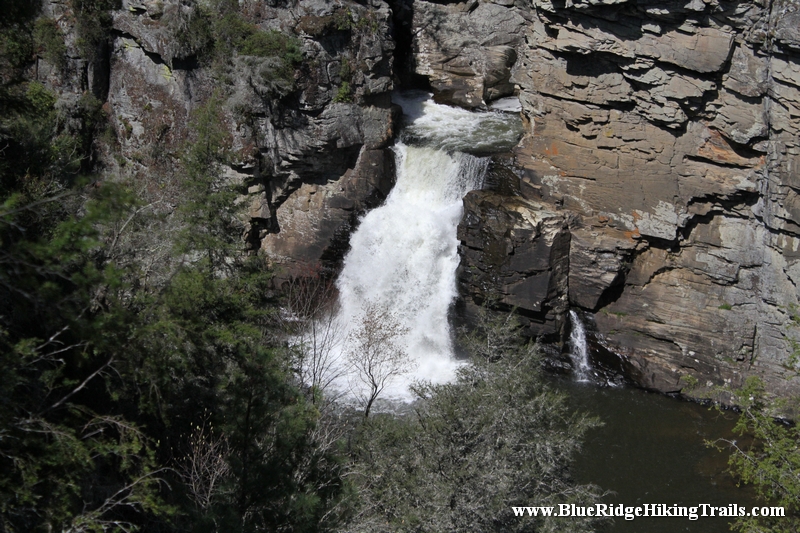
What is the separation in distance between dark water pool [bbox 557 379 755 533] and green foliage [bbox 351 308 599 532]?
4.08 meters

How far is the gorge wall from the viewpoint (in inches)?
614

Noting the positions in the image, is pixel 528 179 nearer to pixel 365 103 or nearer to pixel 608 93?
pixel 608 93

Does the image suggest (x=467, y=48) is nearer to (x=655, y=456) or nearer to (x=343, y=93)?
(x=343, y=93)

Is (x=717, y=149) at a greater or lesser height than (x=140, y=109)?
greater

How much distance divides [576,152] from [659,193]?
243 cm

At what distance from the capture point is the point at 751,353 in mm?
16859

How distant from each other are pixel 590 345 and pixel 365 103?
9624mm

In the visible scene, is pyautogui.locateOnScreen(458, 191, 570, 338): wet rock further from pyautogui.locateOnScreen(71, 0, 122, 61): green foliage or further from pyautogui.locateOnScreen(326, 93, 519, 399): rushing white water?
pyautogui.locateOnScreen(71, 0, 122, 61): green foliage

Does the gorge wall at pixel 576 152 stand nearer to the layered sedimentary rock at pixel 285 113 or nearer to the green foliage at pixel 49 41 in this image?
the layered sedimentary rock at pixel 285 113

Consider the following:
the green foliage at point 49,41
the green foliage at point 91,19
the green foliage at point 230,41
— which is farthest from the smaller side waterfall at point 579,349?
the green foliage at point 49,41

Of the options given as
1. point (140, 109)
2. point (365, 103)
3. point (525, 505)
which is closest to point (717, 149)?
point (365, 103)

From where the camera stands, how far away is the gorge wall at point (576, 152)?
1560 cm

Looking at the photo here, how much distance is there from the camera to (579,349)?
18484mm

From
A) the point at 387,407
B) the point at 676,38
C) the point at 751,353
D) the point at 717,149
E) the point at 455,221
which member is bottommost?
the point at 387,407
